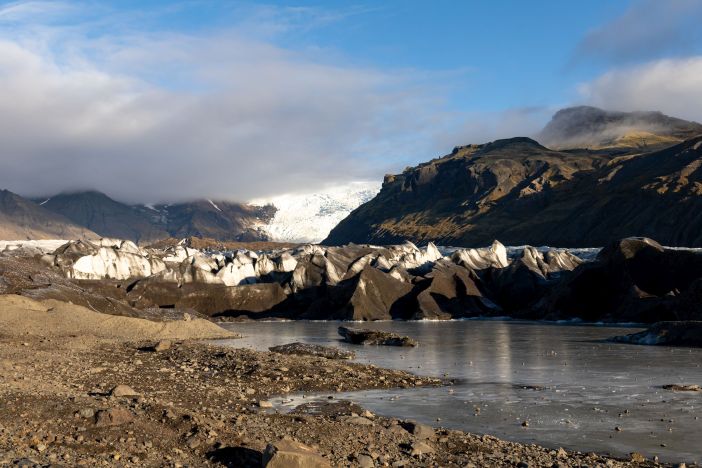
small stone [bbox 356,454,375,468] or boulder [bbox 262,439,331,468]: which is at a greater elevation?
boulder [bbox 262,439,331,468]

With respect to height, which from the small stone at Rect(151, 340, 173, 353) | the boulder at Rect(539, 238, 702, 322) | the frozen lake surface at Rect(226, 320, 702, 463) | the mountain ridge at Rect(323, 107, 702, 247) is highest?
the mountain ridge at Rect(323, 107, 702, 247)

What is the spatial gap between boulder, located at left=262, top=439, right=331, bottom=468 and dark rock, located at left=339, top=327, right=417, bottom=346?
27902 millimetres

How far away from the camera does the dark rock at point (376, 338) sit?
40.1 metres

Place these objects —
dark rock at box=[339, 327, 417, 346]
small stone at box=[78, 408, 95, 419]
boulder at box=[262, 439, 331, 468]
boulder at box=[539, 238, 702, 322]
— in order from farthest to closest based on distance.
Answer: boulder at box=[539, 238, 702, 322]
dark rock at box=[339, 327, 417, 346]
small stone at box=[78, 408, 95, 419]
boulder at box=[262, 439, 331, 468]

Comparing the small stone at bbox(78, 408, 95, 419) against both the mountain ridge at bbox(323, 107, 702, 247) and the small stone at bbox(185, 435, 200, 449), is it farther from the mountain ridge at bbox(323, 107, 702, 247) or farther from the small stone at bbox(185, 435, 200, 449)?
the mountain ridge at bbox(323, 107, 702, 247)

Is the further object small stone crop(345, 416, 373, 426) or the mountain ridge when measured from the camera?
the mountain ridge

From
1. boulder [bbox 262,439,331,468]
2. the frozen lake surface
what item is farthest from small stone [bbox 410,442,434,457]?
the frozen lake surface

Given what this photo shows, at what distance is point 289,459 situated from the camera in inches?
456

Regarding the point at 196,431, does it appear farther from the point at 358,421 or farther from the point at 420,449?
the point at 420,449

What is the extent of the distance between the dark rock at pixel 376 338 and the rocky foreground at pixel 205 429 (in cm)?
1636

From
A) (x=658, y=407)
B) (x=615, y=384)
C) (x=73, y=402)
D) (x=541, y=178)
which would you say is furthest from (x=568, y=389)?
(x=541, y=178)

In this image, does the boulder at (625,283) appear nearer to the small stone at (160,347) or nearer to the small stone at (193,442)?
the small stone at (160,347)

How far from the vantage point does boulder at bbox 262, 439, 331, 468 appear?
1153 centimetres

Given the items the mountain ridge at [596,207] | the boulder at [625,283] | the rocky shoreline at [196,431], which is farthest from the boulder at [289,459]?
the mountain ridge at [596,207]
